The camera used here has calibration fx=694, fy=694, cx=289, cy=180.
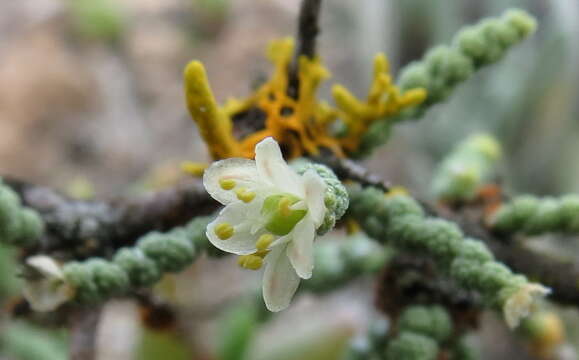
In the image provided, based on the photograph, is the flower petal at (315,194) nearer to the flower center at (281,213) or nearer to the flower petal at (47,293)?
the flower center at (281,213)

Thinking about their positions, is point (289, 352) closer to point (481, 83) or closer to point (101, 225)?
point (101, 225)

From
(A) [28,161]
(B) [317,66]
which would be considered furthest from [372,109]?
(A) [28,161]

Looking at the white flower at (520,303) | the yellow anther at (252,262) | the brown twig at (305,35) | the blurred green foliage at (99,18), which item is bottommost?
the white flower at (520,303)

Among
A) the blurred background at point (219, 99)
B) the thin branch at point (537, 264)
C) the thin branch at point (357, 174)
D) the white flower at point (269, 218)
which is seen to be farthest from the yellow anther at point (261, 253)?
the blurred background at point (219, 99)

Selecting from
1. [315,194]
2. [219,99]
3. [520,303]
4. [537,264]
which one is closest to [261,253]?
[315,194]

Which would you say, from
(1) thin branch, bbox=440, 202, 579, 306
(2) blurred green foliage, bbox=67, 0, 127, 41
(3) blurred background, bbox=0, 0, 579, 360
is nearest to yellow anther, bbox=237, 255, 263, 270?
(1) thin branch, bbox=440, 202, 579, 306
